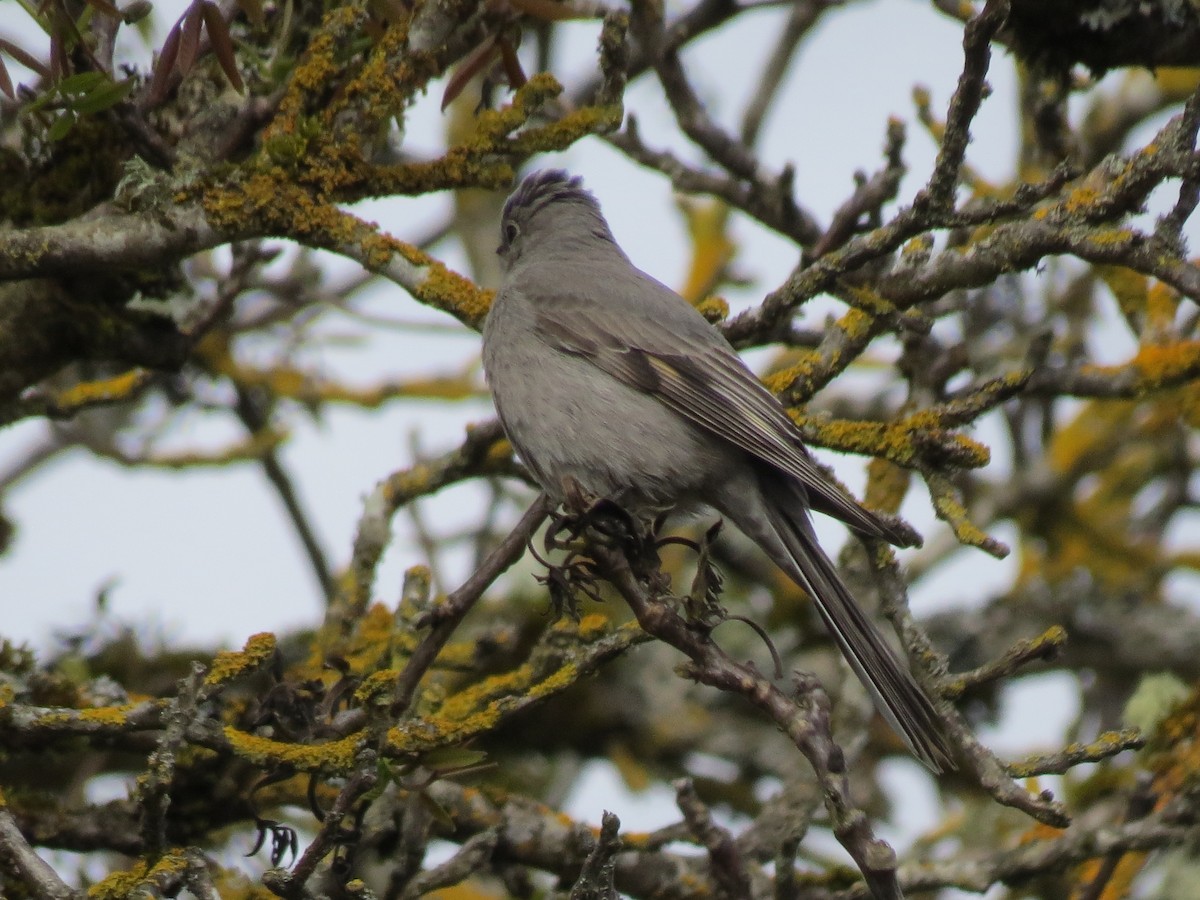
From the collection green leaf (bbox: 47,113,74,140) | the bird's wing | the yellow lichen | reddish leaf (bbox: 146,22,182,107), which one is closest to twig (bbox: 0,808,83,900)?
the yellow lichen

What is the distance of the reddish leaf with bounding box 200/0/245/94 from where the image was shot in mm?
3445

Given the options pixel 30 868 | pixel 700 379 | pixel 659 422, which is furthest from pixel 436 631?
pixel 700 379

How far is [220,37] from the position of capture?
11.5 ft

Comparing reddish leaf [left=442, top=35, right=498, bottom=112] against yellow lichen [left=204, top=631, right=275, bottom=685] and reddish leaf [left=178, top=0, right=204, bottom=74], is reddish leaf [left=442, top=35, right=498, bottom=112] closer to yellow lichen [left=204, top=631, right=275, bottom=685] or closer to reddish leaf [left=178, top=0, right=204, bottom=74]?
reddish leaf [left=178, top=0, right=204, bottom=74]

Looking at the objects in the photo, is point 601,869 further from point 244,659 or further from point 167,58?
point 167,58

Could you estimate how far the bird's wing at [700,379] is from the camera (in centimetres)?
416

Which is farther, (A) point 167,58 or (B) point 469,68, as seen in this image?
(B) point 469,68

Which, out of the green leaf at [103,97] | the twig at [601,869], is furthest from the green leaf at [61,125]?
the twig at [601,869]

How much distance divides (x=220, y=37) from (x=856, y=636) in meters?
2.32

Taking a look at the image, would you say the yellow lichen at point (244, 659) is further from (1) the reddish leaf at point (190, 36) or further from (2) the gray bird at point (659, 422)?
(1) the reddish leaf at point (190, 36)

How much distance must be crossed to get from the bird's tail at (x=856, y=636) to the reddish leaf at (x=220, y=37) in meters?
2.11

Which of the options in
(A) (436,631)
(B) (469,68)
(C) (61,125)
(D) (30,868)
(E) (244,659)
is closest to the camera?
(D) (30,868)

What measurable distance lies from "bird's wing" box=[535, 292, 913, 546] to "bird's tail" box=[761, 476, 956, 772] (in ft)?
0.41

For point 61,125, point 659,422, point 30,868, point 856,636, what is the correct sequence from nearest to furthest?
point 30,868 < point 61,125 < point 856,636 < point 659,422
